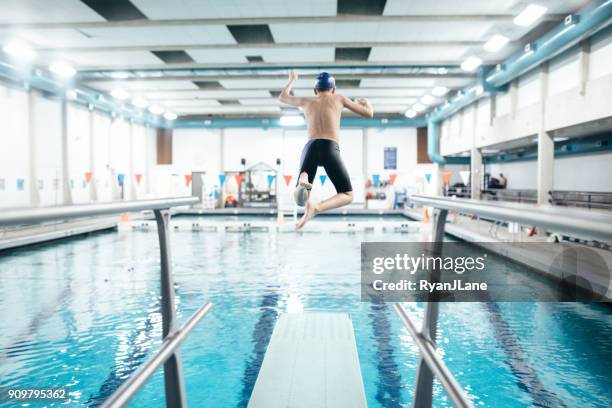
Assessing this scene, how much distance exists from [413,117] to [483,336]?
1696 cm

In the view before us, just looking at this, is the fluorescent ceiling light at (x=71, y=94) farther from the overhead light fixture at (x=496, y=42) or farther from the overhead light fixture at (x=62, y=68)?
the overhead light fixture at (x=496, y=42)

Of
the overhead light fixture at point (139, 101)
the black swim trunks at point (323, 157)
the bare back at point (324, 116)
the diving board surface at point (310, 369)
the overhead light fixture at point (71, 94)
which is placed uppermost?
the overhead light fixture at point (139, 101)

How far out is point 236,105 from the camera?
59.3 feet

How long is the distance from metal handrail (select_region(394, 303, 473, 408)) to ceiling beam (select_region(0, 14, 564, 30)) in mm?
7648

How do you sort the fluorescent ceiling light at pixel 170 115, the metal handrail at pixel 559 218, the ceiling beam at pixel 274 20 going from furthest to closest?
the fluorescent ceiling light at pixel 170 115 → the ceiling beam at pixel 274 20 → the metal handrail at pixel 559 218

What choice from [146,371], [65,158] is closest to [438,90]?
[65,158]

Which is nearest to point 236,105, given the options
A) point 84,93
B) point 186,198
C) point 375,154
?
point 84,93

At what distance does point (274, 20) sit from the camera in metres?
8.55

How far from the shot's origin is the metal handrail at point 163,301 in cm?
103

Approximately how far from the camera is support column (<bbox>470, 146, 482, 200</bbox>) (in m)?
13.7

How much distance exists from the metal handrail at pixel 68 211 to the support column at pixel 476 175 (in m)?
13.3

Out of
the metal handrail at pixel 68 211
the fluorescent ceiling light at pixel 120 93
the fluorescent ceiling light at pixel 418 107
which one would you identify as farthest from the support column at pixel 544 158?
the fluorescent ceiling light at pixel 120 93

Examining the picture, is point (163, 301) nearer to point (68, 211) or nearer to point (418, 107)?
point (68, 211)

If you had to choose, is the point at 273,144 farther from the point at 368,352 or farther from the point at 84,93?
the point at 368,352
